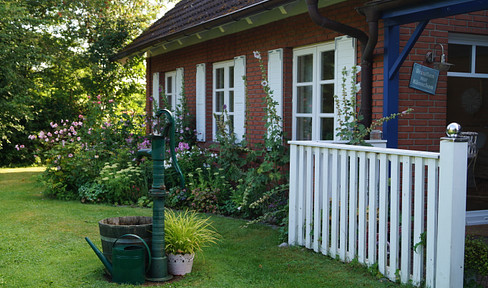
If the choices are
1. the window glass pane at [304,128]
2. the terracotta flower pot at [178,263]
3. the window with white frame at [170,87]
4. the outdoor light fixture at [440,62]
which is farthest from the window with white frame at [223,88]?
the terracotta flower pot at [178,263]

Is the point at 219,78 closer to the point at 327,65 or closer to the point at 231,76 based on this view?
the point at 231,76

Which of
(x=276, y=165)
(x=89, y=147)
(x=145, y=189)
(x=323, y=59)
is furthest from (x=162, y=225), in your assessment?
(x=89, y=147)

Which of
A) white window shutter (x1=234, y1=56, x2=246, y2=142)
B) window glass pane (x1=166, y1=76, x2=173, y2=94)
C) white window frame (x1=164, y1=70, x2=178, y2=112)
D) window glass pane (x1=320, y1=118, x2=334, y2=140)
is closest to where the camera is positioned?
window glass pane (x1=320, y1=118, x2=334, y2=140)

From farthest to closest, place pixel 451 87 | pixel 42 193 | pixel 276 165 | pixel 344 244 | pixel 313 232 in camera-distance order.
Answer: pixel 42 193
pixel 276 165
pixel 451 87
pixel 313 232
pixel 344 244

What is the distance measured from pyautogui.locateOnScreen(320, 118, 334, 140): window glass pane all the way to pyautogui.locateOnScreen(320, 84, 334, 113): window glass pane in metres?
0.14

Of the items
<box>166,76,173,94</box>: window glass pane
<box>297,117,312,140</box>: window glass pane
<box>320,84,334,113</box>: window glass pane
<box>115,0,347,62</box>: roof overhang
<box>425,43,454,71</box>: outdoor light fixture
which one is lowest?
<box>297,117,312,140</box>: window glass pane

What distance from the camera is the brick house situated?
21.6 feet

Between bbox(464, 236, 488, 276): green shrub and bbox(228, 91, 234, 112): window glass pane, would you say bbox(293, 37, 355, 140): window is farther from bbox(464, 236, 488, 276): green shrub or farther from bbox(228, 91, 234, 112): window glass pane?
bbox(464, 236, 488, 276): green shrub

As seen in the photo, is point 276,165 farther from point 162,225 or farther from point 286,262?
point 162,225

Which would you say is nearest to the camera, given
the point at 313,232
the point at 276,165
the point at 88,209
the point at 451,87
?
the point at 313,232

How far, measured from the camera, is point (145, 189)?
31.4 ft

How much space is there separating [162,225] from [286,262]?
1.30m

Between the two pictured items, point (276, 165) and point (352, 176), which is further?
point (276, 165)

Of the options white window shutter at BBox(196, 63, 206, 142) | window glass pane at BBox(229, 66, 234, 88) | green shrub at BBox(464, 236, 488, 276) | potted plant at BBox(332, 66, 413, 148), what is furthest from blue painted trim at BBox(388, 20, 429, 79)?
white window shutter at BBox(196, 63, 206, 142)
